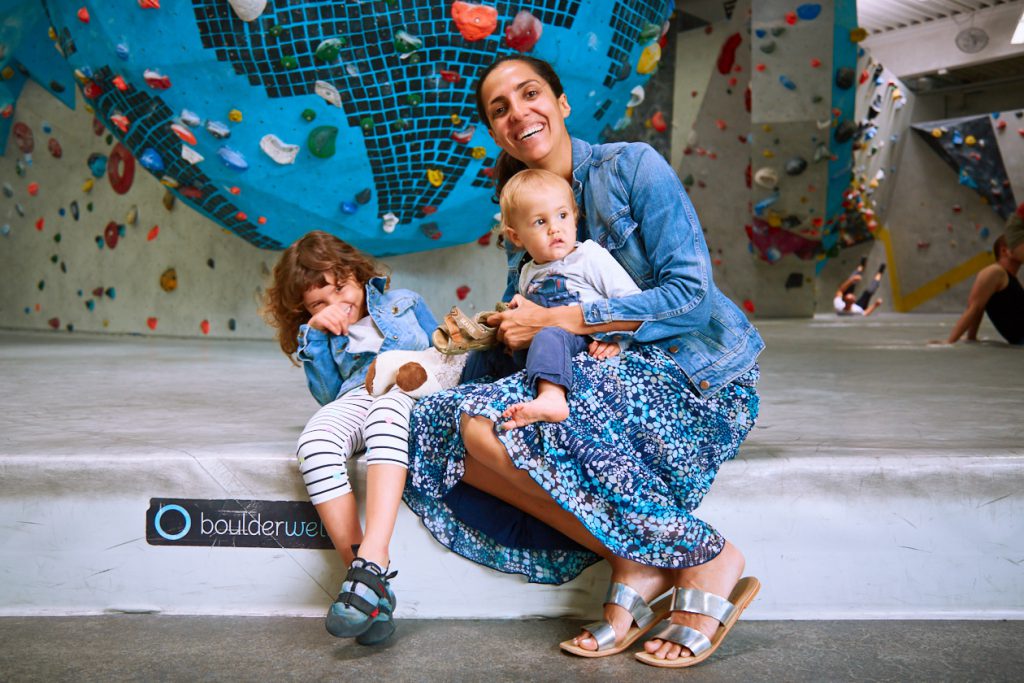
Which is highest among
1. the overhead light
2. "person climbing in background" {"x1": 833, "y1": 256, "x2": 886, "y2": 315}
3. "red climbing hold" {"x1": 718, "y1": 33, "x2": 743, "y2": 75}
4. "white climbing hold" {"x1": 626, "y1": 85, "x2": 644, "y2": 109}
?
the overhead light

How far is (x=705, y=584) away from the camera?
4.95 ft

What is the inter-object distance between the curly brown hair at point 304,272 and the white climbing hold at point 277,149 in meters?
1.87

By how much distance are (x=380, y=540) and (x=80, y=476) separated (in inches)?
26.3

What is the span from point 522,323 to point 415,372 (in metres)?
0.26

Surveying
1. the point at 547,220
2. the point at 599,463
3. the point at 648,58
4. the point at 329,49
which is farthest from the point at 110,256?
the point at 599,463

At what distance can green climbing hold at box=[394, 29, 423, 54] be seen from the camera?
11.6 ft

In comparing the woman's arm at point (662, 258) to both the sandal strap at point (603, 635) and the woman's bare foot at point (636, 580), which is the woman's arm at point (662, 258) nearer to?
the woman's bare foot at point (636, 580)

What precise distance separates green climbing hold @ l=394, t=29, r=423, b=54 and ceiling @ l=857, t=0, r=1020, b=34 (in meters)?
10.8

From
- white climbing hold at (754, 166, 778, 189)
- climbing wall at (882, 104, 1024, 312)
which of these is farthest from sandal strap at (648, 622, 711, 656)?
climbing wall at (882, 104, 1024, 312)

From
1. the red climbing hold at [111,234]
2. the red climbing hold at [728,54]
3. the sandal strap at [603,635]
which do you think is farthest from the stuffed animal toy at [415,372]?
the red climbing hold at [728,54]

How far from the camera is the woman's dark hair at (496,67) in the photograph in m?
1.82

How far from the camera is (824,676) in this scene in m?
1.40

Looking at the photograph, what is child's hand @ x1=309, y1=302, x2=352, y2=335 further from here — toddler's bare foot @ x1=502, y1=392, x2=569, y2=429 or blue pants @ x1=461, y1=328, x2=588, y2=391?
toddler's bare foot @ x1=502, y1=392, x2=569, y2=429

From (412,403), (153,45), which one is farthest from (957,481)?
(153,45)
